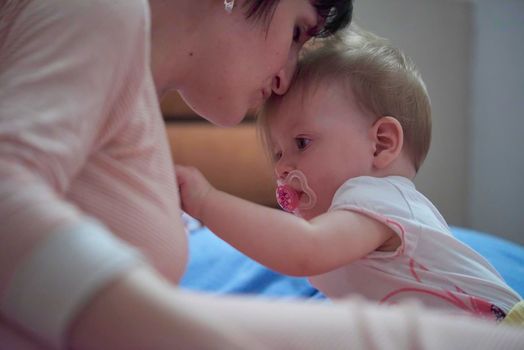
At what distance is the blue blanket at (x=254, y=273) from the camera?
143 cm

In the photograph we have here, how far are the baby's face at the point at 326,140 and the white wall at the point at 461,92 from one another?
176 cm

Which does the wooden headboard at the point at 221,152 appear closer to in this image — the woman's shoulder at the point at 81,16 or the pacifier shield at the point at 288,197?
the pacifier shield at the point at 288,197

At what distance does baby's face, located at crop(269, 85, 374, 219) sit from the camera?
0.99 m

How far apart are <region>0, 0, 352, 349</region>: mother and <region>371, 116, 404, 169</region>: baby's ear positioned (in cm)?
47

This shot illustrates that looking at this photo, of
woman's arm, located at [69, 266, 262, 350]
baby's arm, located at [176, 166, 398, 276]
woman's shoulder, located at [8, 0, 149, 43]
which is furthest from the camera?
baby's arm, located at [176, 166, 398, 276]

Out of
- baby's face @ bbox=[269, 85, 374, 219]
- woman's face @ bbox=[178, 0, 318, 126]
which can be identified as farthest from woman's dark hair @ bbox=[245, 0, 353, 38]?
baby's face @ bbox=[269, 85, 374, 219]

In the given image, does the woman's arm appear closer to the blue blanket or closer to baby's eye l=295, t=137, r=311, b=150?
baby's eye l=295, t=137, r=311, b=150

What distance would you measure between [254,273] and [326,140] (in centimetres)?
61

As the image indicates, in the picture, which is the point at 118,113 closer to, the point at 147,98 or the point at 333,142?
the point at 147,98

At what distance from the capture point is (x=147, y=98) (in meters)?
0.64

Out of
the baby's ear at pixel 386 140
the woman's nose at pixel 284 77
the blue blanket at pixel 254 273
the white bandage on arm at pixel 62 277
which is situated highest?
the white bandage on arm at pixel 62 277

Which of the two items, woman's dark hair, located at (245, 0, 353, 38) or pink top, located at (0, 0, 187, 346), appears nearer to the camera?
pink top, located at (0, 0, 187, 346)

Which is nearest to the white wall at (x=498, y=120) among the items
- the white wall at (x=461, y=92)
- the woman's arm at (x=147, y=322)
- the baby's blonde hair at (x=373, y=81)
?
the white wall at (x=461, y=92)

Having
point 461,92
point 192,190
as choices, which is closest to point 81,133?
point 192,190
